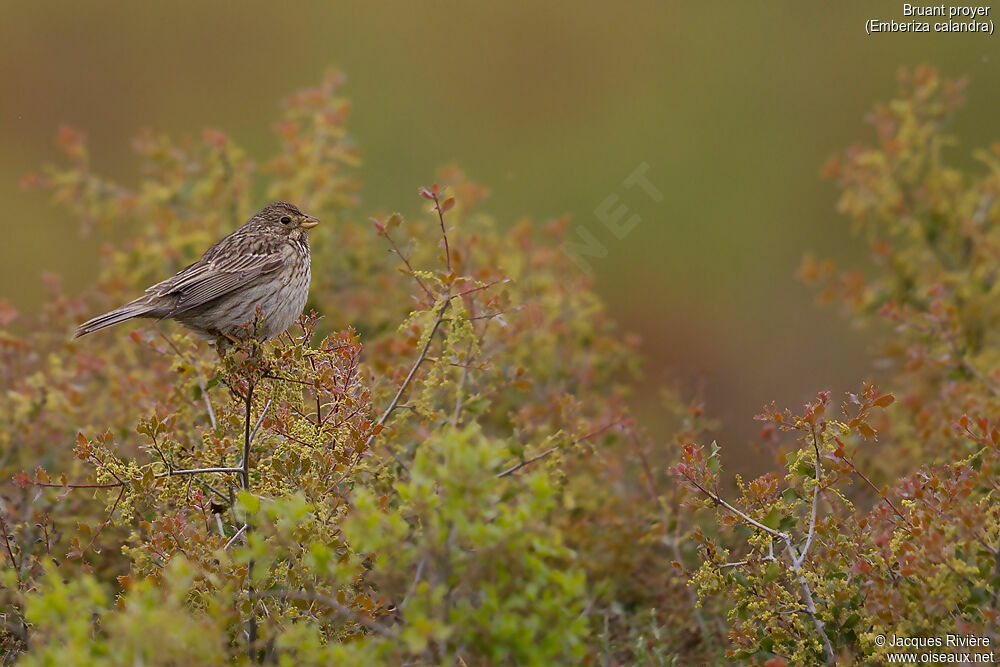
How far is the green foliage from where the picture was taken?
2.74 metres

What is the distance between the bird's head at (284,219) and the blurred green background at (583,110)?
7204 mm

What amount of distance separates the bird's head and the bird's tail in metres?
0.83

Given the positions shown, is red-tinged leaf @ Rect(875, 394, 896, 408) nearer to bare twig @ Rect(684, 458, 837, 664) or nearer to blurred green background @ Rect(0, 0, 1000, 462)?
bare twig @ Rect(684, 458, 837, 664)

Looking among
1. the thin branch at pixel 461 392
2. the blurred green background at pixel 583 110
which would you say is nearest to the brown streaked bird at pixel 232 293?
the thin branch at pixel 461 392

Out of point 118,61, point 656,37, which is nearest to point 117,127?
point 118,61

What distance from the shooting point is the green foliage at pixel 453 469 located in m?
2.74

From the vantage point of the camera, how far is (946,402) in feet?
18.8

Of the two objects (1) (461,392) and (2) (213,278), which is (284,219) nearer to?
(2) (213,278)

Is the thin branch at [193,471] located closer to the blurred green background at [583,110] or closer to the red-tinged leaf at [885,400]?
the red-tinged leaf at [885,400]

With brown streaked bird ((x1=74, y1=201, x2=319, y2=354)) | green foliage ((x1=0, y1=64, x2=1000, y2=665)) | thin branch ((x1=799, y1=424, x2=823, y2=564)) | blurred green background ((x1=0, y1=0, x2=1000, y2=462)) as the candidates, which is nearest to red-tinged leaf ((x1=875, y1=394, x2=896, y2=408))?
green foliage ((x1=0, y1=64, x2=1000, y2=665))

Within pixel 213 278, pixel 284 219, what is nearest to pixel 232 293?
pixel 213 278

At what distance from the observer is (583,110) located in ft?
53.8

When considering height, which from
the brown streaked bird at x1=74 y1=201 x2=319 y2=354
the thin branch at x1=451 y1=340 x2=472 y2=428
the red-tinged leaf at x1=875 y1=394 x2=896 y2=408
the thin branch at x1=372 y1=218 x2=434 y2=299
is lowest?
the red-tinged leaf at x1=875 y1=394 x2=896 y2=408

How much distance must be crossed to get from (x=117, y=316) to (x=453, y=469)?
7.90ft
